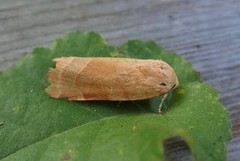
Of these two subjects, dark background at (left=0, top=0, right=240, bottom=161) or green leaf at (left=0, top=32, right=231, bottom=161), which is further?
dark background at (left=0, top=0, right=240, bottom=161)

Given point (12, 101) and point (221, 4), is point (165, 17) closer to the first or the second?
point (221, 4)

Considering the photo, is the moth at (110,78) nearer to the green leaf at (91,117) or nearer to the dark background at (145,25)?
the green leaf at (91,117)

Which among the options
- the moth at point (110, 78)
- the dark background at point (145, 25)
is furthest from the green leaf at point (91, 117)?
the dark background at point (145, 25)

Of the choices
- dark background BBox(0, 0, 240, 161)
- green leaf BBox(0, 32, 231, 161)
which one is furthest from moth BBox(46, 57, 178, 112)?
dark background BBox(0, 0, 240, 161)

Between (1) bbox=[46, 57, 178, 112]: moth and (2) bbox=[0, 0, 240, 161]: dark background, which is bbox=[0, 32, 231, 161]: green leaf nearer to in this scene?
(1) bbox=[46, 57, 178, 112]: moth

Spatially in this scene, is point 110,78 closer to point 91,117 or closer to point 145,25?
point 91,117

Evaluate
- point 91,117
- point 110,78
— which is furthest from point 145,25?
point 91,117
